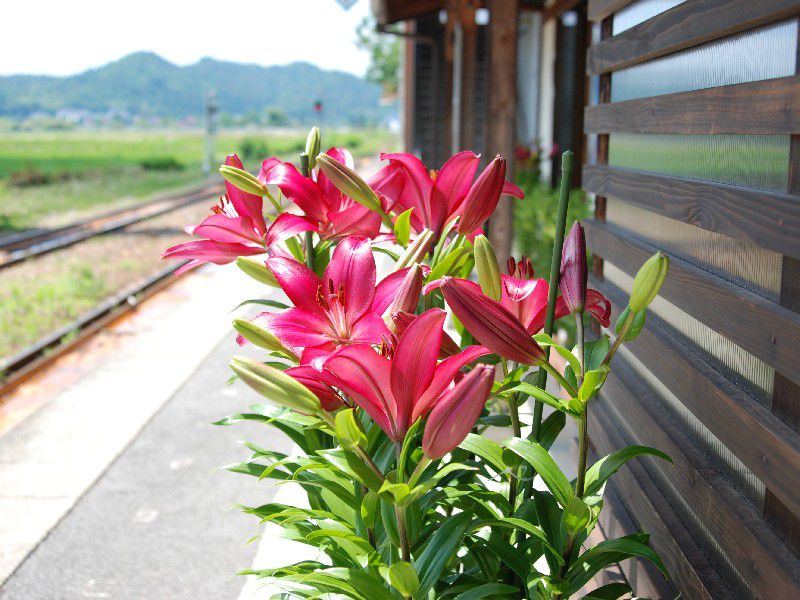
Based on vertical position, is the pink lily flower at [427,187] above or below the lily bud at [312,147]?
below

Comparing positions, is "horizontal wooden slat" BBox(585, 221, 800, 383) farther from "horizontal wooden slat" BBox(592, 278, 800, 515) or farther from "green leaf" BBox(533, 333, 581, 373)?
"green leaf" BBox(533, 333, 581, 373)

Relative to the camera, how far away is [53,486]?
3.87 metres

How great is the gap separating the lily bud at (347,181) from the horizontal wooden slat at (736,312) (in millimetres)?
492

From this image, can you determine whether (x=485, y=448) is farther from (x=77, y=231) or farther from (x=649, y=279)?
(x=77, y=231)

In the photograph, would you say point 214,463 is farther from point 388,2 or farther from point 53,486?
point 388,2

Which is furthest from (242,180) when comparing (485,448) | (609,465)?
(609,465)

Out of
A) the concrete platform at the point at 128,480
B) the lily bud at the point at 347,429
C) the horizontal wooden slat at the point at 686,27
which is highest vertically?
the horizontal wooden slat at the point at 686,27

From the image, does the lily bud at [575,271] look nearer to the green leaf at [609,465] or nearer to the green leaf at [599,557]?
the green leaf at [609,465]

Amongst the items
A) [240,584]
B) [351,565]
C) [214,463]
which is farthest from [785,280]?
[214,463]

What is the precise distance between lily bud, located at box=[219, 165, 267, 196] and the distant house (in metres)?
0.63

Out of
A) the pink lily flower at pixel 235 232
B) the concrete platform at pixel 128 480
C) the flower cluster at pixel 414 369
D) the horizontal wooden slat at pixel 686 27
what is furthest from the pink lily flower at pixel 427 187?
the concrete platform at pixel 128 480

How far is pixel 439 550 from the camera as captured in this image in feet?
3.66

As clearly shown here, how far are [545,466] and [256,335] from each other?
1.17ft

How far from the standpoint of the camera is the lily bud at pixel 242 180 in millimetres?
1261
